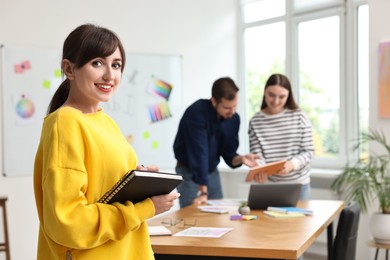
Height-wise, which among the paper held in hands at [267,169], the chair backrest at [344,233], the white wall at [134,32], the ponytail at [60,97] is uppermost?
the white wall at [134,32]

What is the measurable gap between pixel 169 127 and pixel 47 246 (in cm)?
376

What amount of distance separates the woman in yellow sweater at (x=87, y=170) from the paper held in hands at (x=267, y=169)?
150cm

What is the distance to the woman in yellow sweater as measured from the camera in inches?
46.4

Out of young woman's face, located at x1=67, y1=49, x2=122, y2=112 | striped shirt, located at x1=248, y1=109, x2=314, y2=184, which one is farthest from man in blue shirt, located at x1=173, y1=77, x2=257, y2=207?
young woman's face, located at x1=67, y1=49, x2=122, y2=112

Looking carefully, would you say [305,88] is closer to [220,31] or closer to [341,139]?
[341,139]

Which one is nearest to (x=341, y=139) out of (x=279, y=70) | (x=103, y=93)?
(x=279, y=70)

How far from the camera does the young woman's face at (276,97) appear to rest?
3229 mm

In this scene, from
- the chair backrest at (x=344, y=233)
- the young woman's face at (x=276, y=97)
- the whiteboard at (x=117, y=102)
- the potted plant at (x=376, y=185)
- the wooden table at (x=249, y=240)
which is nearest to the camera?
the wooden table at (x=249, y=240)

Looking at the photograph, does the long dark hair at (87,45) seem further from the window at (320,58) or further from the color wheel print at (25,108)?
the window at (320,58)

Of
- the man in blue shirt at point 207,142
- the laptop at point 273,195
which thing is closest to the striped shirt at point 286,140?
the man in blue shirt at point 207,142

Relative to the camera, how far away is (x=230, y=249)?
1938 millimetres

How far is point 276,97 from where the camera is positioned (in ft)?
10.6

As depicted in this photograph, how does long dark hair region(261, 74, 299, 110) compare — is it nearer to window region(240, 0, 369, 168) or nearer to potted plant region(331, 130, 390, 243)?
potted plant region(331, 130, 390, 243)

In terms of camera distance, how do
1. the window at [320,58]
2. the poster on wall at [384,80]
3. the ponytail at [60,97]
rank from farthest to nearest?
the window at [320,58]
the poster on wall at [384,80]
the ponytail at [60,97]
